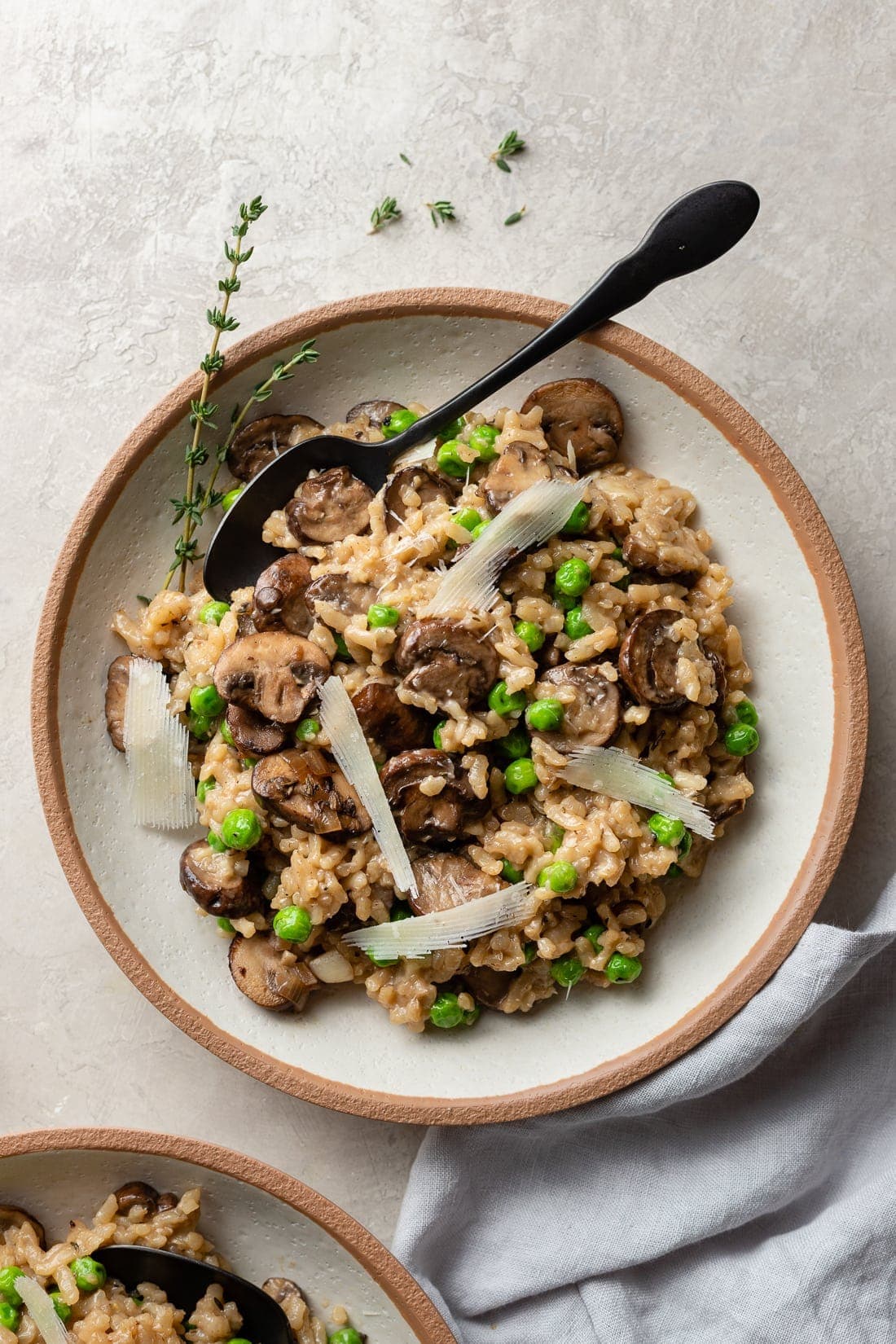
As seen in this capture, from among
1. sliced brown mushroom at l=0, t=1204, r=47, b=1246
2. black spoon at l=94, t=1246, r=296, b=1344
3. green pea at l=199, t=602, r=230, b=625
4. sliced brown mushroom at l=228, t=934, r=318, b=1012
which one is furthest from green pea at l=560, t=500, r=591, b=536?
sliced brown mushroom at l=0, t=1204, r=47, b=1246

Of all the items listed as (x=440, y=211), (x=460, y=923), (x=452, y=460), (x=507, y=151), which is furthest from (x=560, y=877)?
(x=507, y=151)

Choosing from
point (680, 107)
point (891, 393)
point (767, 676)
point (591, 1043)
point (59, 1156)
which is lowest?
point (59, 1156)

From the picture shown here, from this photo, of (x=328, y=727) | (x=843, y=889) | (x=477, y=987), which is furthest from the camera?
(x=843, y=889)

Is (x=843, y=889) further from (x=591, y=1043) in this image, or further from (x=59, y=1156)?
(x=59, y=1156)

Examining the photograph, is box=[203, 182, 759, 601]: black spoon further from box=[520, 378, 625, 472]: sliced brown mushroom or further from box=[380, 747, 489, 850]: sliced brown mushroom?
box=[380, 747, 489, 850]: sliced brown mushroom

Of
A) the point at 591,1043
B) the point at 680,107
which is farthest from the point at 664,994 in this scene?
the point at 680,107

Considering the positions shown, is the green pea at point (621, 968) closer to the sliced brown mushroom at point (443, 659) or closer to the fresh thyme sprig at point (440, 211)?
the sliced brown mushroom at point (443, 659)

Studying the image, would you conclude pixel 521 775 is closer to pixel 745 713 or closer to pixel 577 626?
pixel 577 626
